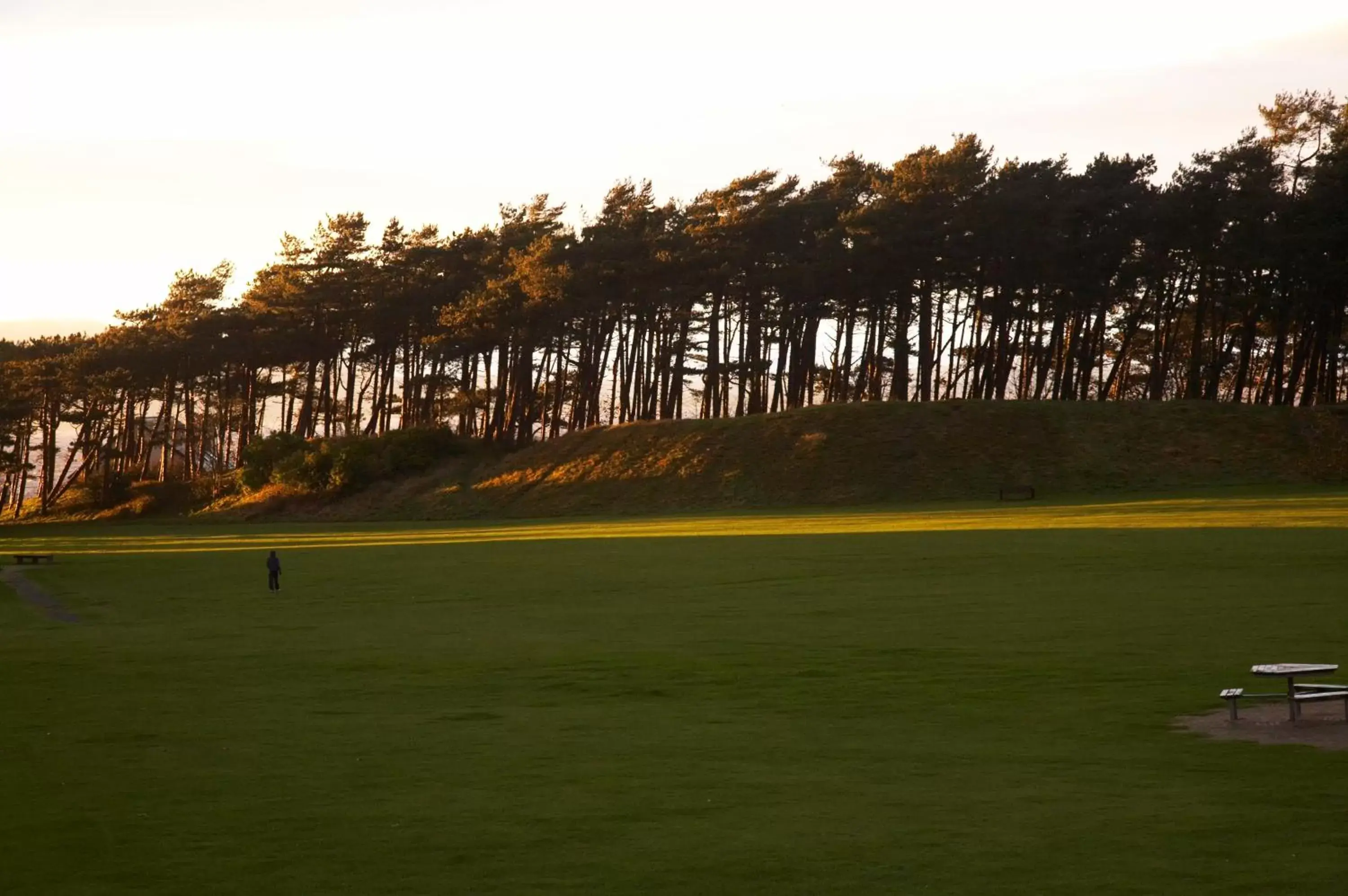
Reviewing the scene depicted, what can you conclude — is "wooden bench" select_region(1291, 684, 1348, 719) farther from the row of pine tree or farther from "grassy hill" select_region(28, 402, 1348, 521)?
the row of pine tree

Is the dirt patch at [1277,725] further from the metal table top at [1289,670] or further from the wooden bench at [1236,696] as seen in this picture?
the metal table top at [1289,670]

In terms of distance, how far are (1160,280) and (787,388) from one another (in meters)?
28.3

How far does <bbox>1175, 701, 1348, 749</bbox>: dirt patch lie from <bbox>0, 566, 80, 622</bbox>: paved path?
30.5 metres

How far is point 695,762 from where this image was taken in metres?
16.8

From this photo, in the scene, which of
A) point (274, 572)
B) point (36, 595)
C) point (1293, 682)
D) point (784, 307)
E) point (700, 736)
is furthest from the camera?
point (784, 307)

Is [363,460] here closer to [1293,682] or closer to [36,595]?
[36,595]

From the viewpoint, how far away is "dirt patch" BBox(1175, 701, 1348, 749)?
1641cm

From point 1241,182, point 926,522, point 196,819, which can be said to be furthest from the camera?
point 1241,182

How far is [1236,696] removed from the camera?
681 inches

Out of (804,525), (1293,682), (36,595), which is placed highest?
(804,525)

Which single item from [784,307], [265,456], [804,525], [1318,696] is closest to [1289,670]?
[1318,696]

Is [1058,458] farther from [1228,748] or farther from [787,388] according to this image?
[1228,748]

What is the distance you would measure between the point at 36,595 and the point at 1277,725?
40397 millimetres

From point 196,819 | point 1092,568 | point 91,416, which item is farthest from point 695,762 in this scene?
point 91,416
